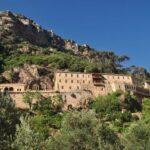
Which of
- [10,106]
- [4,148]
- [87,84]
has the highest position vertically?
[87,84]

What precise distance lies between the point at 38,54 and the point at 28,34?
32947mm

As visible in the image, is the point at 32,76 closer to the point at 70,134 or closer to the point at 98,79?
the point at 98,79

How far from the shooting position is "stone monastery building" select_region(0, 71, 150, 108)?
99.0 meters

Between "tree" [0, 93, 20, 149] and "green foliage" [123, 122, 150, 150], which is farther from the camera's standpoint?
"green foliage" [123, 122, 150, 150]

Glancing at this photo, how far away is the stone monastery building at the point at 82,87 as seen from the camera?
99.0m

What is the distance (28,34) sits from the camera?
170250mm

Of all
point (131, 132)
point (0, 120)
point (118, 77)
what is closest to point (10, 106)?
point (0, 120)

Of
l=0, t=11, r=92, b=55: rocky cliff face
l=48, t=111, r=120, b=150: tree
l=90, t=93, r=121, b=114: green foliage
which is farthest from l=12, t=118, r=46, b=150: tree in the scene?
l=0, t=11, r=92, b=55: rocky cliff face

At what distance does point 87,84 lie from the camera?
106875 millimetres

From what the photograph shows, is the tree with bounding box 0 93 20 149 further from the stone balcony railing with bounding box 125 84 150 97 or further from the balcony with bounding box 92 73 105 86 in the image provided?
the balcony with bounding box 92 73 105 86

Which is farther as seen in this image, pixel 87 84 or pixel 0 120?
pixel 87 84

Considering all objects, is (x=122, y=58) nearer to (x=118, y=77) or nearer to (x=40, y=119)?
(x=118, y=77)

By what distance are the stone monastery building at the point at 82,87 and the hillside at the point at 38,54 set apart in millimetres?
5582

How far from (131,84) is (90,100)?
549 inches
